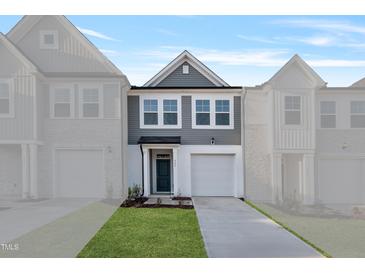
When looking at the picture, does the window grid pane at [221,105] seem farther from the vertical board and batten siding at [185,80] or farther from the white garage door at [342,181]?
the white garage door at [342,181]

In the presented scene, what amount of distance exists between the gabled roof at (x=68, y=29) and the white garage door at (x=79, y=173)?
232cm

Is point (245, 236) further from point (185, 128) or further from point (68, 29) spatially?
point (68, 29)

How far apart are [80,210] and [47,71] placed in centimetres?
372

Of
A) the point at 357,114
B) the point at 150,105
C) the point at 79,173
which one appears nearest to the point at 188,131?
the point at 150,105

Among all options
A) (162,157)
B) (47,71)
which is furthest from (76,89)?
(162,157)

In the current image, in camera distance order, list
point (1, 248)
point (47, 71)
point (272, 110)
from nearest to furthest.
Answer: point (1, 248) → point (47, 71) → point (272, 110)

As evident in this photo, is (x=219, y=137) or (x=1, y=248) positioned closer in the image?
(x=1, y=248)

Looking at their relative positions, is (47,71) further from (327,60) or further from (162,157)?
(327,60)

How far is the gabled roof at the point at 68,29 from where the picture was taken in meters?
8.41

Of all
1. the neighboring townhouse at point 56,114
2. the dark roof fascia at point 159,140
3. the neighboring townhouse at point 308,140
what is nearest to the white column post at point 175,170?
the dark roof fascia at point 159,140

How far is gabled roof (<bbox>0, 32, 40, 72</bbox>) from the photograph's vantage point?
8.91 m
